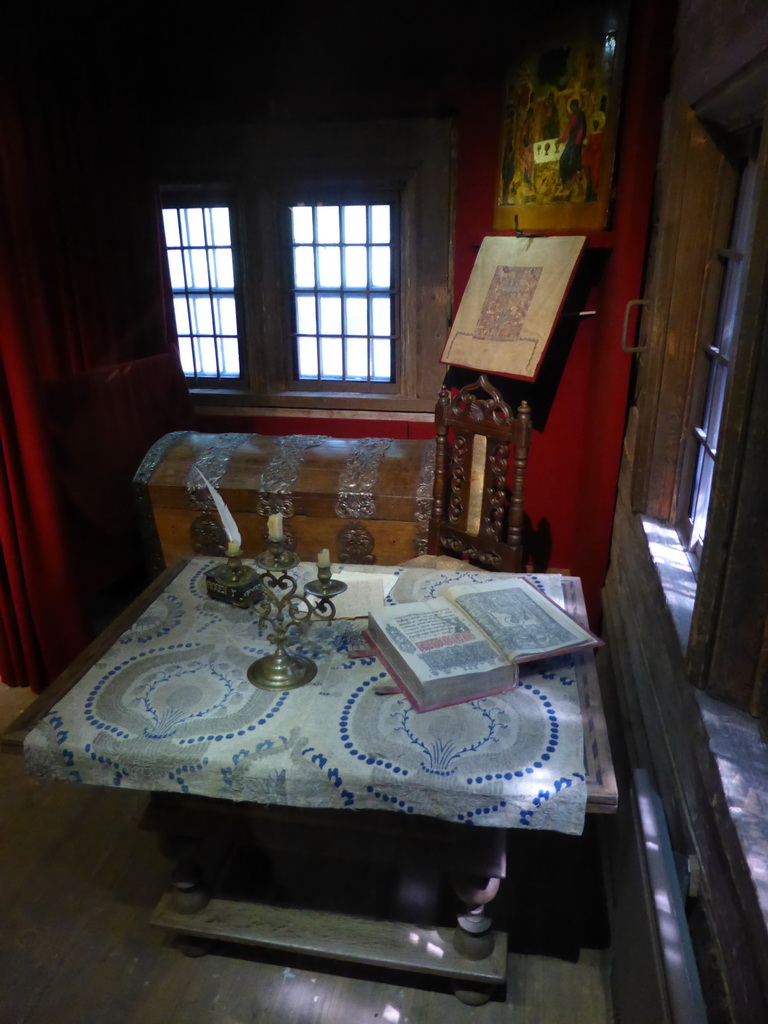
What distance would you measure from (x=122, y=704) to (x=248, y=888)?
0.74 metres

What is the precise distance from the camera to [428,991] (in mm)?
1681

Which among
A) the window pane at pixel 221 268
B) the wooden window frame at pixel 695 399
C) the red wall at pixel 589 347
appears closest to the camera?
the wooden window frame at pixel 695 399

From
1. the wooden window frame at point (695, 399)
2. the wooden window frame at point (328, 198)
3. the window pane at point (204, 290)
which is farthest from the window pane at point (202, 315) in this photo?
the wooden window frame at point (695, 399)

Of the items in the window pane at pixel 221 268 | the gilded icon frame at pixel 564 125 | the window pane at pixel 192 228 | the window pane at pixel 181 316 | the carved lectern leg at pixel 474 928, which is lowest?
the carved lectern leg at pixel 474 928

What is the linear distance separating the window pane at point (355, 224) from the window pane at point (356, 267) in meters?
0.04

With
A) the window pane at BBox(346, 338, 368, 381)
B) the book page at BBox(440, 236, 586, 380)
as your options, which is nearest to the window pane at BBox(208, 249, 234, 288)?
the window pane at BBox(346, 338, 368, 381)

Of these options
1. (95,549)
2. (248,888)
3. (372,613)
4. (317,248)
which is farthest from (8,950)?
(317,248)

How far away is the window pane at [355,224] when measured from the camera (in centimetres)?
371

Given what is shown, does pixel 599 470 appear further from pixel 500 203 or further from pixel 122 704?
pixel 122 704

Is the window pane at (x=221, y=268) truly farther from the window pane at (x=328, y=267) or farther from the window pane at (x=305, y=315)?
the window pane at (x=328, y=267)

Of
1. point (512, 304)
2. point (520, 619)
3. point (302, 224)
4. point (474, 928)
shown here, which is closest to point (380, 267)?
point (302, 224)

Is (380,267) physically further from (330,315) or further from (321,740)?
(321,740)

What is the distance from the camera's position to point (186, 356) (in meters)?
4.14

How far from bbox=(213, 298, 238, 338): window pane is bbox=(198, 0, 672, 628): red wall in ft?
1.68
